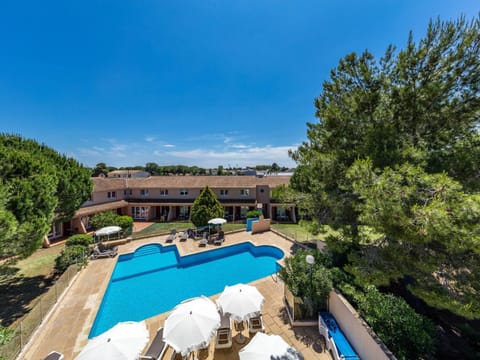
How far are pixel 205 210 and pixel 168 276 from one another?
757 centimetres

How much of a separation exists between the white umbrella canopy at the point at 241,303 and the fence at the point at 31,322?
7090 mm

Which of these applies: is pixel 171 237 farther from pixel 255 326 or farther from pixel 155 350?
pixel 255 326

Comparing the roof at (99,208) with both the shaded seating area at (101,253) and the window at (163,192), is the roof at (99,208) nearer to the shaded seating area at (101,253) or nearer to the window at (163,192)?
the window at (163,192)

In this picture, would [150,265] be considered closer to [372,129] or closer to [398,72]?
[372,129]

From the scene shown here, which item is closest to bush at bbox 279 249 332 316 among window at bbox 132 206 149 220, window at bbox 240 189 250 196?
window at bbox 240 189 250 196

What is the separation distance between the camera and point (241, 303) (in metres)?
7.48

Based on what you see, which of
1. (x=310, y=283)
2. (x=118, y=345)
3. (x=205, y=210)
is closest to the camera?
(x=118, y=345)

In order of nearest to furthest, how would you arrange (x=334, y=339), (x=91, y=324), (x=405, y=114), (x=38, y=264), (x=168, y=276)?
(x=334, y=339)
(x=405, y=114)
(x=91, y=324)
(x=168, y=276)
(x=38, y=264)

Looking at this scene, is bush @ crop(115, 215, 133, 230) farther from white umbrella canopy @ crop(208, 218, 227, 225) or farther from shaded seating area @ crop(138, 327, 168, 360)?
shaded seating area @ crop(138, 327, 168, 360)

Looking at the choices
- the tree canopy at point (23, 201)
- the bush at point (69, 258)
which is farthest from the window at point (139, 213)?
the tree canopy at point (23, 201)

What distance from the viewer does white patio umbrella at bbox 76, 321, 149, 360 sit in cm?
544

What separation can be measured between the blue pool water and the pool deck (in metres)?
0.58

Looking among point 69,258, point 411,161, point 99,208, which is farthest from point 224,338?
point 99,208

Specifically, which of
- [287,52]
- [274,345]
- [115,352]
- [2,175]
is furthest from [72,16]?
[274,345]
